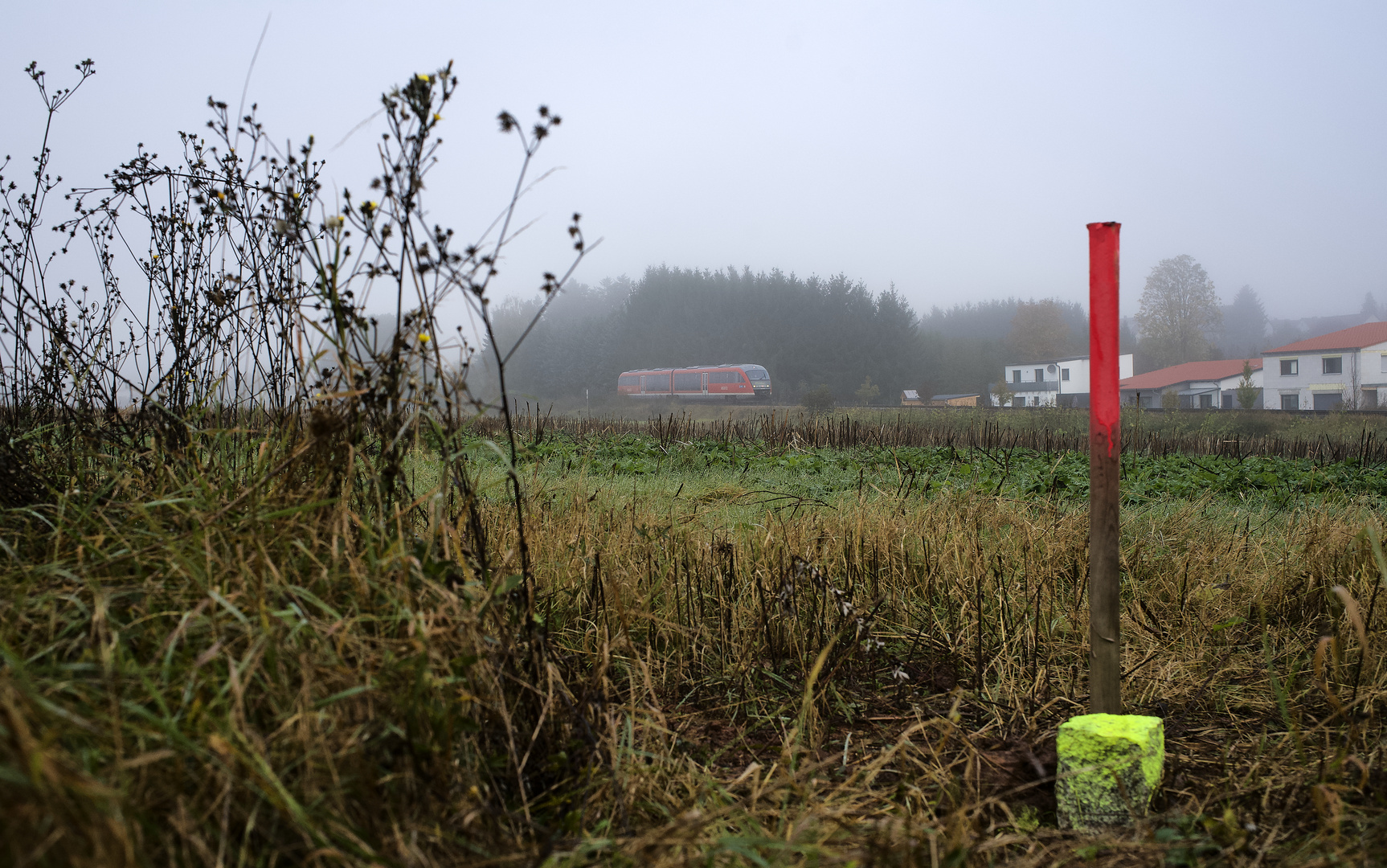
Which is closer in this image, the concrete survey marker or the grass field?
the grass field

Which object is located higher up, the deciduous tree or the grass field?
the deciduous tree

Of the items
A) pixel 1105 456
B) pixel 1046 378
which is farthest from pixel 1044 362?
pixel 1105 456

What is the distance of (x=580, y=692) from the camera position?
6.75 ft

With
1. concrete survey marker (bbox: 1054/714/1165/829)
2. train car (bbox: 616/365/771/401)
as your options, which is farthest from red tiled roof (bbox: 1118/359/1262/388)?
concrete survey marker (bbox: 1054/714/1165/829)

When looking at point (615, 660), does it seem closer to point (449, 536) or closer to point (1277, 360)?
point (449, 536)

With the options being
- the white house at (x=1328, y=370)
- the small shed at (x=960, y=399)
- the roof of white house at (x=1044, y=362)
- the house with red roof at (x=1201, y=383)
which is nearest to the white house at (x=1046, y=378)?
the roof of white house at (x=1044, y=362)

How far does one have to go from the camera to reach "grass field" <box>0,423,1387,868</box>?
1170mm

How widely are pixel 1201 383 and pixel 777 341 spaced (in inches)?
991

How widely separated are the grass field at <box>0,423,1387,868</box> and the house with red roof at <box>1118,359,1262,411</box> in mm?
43705

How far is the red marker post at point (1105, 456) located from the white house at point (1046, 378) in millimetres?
49809

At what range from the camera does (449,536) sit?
5.52 feet

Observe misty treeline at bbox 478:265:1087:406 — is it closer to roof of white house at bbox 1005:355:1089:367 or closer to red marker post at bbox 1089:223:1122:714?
roof of white house at bbox 1005:355:1089:367

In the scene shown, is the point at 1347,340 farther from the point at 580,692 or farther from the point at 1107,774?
the point at 580,692

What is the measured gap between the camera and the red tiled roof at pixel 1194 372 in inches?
1667
